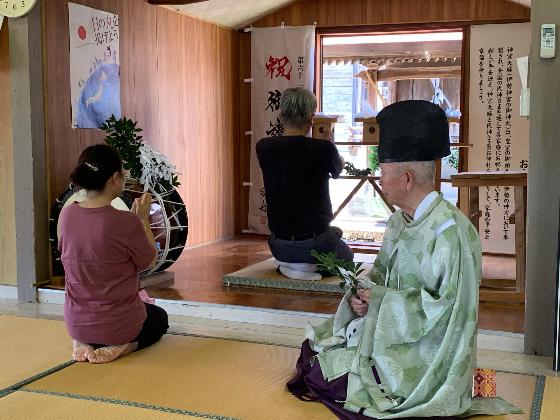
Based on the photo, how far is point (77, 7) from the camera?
478 cm

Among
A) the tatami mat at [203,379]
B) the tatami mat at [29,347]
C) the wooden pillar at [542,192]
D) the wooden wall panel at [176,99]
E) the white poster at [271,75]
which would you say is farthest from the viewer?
the white poster at [271,75]

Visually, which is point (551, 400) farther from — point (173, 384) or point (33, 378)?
point (33, 378)

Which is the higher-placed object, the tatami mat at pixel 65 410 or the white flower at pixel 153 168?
the white flower at pixel 153 168

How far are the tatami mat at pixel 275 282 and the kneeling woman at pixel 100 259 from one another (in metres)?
1.33

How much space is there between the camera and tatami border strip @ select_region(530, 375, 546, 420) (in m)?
2.40

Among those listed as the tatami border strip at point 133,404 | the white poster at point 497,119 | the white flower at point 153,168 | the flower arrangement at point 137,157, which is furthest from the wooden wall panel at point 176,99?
the white poster at point 497,119

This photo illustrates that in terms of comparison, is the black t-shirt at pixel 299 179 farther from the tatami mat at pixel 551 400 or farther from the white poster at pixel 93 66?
the tatami mat at pixel 551 400

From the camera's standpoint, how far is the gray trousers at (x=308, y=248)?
4.42m

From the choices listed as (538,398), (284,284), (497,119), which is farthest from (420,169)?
(497,119)

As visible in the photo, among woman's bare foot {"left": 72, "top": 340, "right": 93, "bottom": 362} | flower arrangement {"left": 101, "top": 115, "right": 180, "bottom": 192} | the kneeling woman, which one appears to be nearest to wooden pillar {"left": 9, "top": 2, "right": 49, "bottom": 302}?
flower arrangement {"left": 101, "top": 115, "right": 180, "bottom": 192}

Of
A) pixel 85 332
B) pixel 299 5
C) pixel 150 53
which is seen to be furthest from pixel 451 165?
pixel 85 332

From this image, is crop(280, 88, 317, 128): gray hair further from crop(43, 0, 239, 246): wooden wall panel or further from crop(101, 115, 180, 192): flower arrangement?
crop(43, 0, 239, 246): wooden wall panel

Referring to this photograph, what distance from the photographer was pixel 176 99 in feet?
19.7

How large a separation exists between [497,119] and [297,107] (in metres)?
2.28
